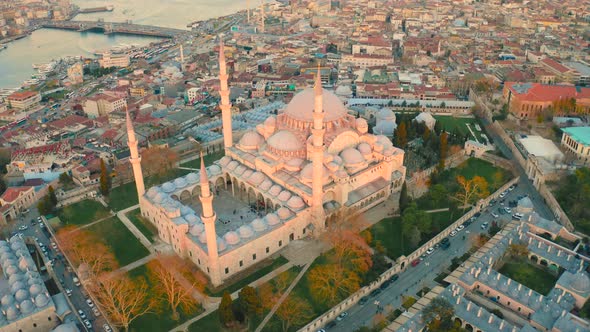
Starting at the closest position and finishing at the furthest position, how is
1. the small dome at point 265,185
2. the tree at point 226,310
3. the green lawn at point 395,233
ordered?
the tree at point 226,310, the green lawn at point 395,233, the small dome at point 265,185

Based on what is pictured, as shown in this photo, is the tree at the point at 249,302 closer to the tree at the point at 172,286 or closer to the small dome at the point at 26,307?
the tree at the point at 172,286

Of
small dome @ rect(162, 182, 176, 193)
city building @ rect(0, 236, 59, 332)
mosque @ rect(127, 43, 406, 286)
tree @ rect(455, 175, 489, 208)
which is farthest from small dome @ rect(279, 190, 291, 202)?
city building @ rect(0, 236, 59, 332)

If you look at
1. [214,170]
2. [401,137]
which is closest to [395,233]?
[401,137]

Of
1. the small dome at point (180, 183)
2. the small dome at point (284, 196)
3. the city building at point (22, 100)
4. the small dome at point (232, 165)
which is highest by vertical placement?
the small dome at point (232, 165)

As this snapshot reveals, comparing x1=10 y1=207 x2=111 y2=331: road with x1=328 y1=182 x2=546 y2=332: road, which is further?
x1=10 y1=207 x2=111 y2=331: road

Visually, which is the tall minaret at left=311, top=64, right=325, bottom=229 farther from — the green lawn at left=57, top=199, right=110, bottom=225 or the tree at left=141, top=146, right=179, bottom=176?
the green lawn at left=57, top=199, right=110, bottom=225

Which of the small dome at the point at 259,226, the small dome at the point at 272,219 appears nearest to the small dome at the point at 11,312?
the small dome at the point at 259,226

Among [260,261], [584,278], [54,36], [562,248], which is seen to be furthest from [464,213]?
[54,36]

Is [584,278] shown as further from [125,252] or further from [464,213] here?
[125,252]
